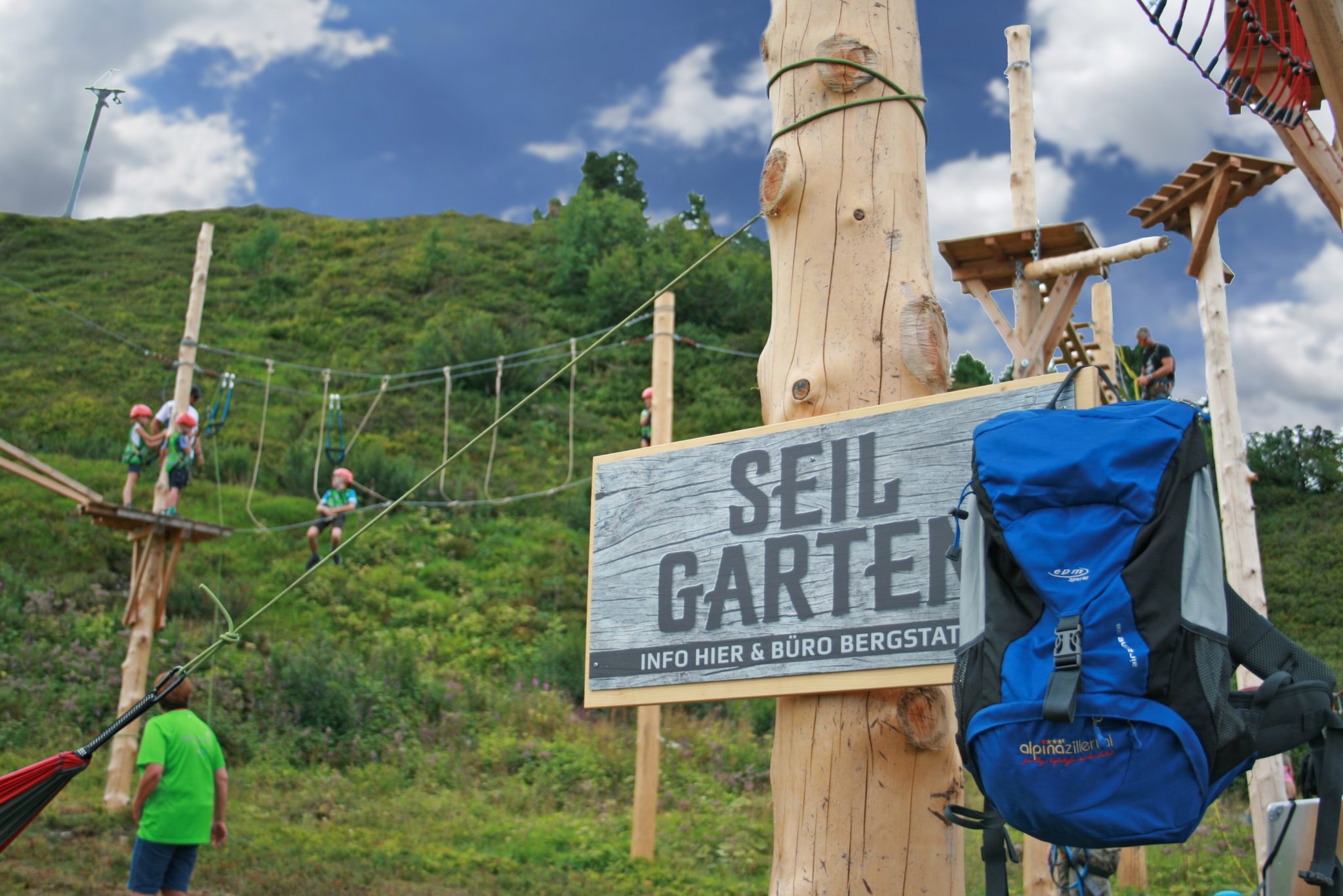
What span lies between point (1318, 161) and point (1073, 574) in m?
3.93

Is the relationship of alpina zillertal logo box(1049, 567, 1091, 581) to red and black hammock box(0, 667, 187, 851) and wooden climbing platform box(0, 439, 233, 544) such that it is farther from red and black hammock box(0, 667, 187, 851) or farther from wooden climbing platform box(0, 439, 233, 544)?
wooden climbing platform box(0, 439, 233, 544)

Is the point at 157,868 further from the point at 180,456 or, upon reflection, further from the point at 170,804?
the point at 180,456

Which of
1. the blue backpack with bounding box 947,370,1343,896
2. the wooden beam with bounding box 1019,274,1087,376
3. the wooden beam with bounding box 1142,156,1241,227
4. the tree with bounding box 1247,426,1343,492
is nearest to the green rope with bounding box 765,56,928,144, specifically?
the blue backpack with bounding box 947,370,1343,896

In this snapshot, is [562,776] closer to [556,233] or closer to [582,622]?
[582,622]

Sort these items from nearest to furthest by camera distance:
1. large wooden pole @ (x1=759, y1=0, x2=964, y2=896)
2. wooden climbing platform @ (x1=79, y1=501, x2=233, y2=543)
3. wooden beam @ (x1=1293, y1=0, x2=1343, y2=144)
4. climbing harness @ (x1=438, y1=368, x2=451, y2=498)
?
1. wooden beam @ (x1=1293, y1=0, x2=1343, y2=144)
2. large wooden pole @ (x1=759, y1=0, x2=964, y2=896)
3. wooden climbing platform @ (x1=79, y1=501, x2=233, y2=543)
4. climbing harness @ (x1=438, y1=368, x2=451, y2=498)

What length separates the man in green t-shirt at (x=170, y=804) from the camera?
6.38 m

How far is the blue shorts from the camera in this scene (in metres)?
6.36

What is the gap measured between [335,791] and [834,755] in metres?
10.8

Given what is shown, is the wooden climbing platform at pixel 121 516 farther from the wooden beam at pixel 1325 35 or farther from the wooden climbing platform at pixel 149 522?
the wooden beam at pixel 1325 35

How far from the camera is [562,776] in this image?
1277 cm

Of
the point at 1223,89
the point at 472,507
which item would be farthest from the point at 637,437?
the point at 1223,89

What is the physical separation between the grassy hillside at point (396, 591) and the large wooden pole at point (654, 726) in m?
0.31

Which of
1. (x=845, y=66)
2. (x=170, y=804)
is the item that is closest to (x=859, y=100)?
(x=845, y=66)

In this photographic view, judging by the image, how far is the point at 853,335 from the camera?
2.49m
